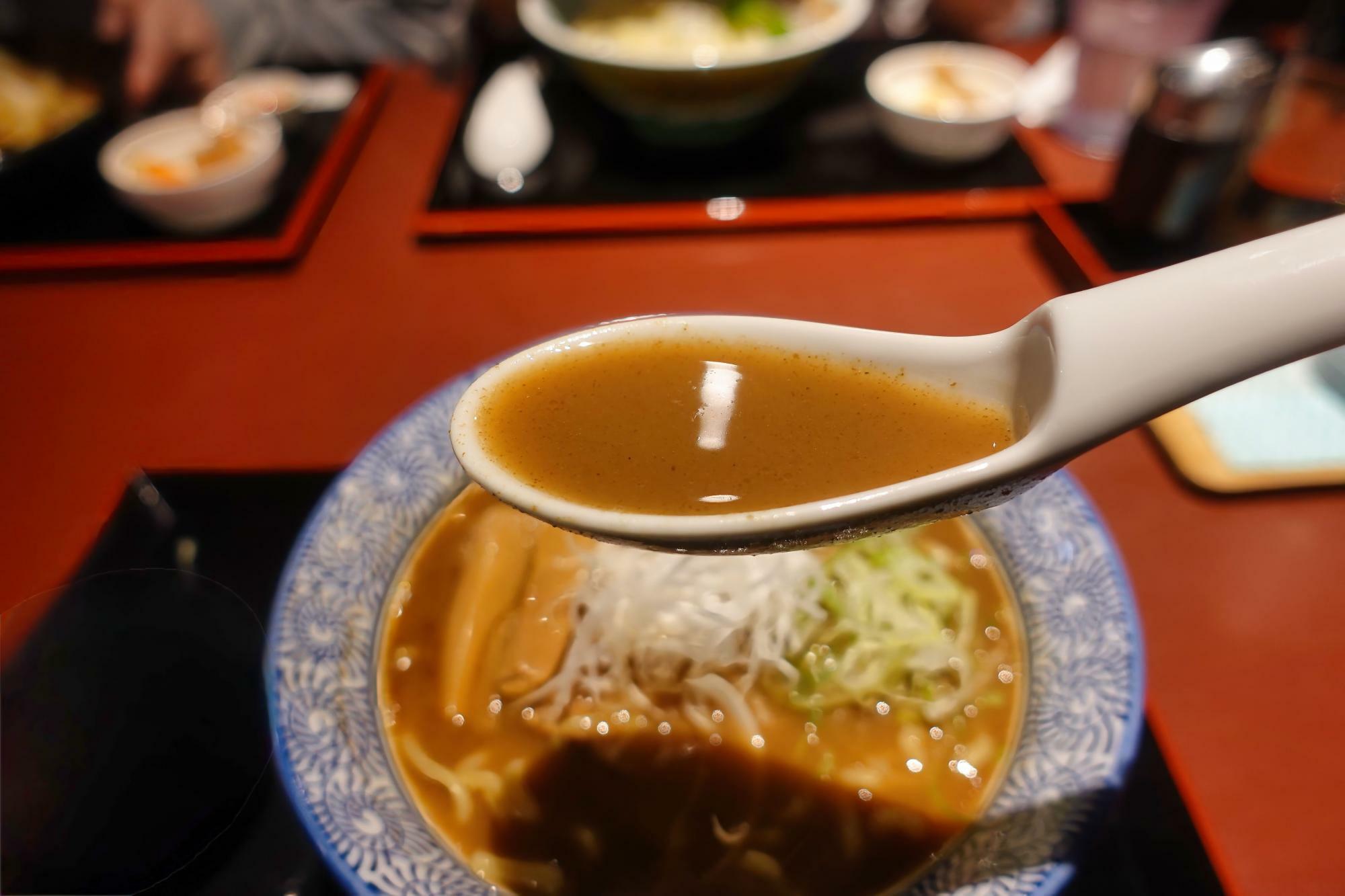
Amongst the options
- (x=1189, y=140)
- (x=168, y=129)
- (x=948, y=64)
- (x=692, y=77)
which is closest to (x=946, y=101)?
(x=948, y=64)

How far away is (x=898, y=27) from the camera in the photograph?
301 cm

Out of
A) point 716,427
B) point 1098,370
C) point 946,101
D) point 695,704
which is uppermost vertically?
point 1098,370

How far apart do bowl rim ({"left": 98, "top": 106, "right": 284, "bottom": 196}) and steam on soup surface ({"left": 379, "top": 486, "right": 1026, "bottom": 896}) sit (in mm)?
1205

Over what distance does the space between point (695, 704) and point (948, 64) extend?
214cm

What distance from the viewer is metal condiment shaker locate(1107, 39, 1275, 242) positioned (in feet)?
Answer: 5.55

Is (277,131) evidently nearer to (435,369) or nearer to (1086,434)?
(435,369)

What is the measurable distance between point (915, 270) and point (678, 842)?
1.47 meters

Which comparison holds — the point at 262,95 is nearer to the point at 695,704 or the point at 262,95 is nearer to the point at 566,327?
the point at 566,327

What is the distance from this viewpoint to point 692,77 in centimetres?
191

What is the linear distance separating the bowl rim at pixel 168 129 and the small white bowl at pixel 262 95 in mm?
78

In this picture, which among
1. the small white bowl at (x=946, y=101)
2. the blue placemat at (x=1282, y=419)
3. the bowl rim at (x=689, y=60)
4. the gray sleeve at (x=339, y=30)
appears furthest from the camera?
the gray sleeve at (x=339, y=30)

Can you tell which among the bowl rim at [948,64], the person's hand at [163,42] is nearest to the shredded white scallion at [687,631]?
the bowl rim at [948,64]

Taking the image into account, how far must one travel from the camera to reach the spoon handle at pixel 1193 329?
73cm

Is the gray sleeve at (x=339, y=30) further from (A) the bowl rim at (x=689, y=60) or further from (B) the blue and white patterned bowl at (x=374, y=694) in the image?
(B) the blue and white patterned bowl at (x=374, y=694)
